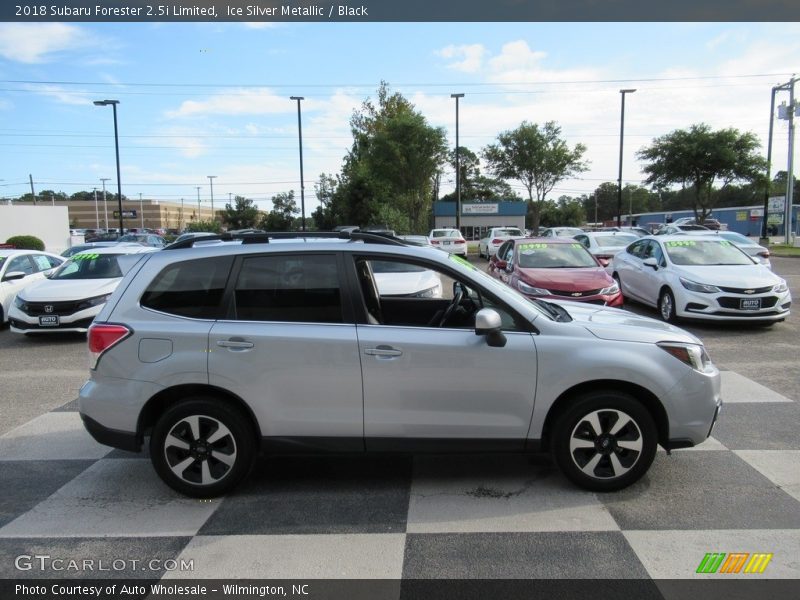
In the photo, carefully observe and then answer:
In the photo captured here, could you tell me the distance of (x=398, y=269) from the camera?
344 inches

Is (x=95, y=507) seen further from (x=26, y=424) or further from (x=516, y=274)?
(x=516, y=274)

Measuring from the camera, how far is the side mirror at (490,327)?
12.4 ft

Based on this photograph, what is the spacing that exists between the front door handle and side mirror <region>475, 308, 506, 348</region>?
54 centimetres

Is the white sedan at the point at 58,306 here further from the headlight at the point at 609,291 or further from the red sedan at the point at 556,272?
the headlight at the point at 609,291

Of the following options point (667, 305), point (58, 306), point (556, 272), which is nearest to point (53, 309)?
point (58, 306)

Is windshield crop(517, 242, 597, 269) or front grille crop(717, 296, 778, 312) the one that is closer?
front grille crop(717, 296, 778, 312)

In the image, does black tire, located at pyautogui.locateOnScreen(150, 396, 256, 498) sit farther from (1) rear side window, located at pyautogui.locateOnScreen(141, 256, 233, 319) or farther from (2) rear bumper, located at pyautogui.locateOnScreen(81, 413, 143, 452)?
(1) rear side window, located at pyautogui.locateOnScreen(141, 256, 233, 319)

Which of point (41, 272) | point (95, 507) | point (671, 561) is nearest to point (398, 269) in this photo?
point (95, 507)

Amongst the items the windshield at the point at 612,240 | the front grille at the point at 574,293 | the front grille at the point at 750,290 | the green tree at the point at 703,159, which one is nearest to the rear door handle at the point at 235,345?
the front grille at the point at 574,293

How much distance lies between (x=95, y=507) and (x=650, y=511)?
12.0 feet

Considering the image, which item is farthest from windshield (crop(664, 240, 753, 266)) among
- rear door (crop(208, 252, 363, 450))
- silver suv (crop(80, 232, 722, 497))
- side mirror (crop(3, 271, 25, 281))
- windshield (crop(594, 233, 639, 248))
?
side mirror (crop(3, 271, 25, 281))

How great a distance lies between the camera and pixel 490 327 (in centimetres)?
379

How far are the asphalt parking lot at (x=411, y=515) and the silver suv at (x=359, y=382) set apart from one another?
331 mm

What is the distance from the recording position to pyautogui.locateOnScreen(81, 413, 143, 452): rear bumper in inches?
158
